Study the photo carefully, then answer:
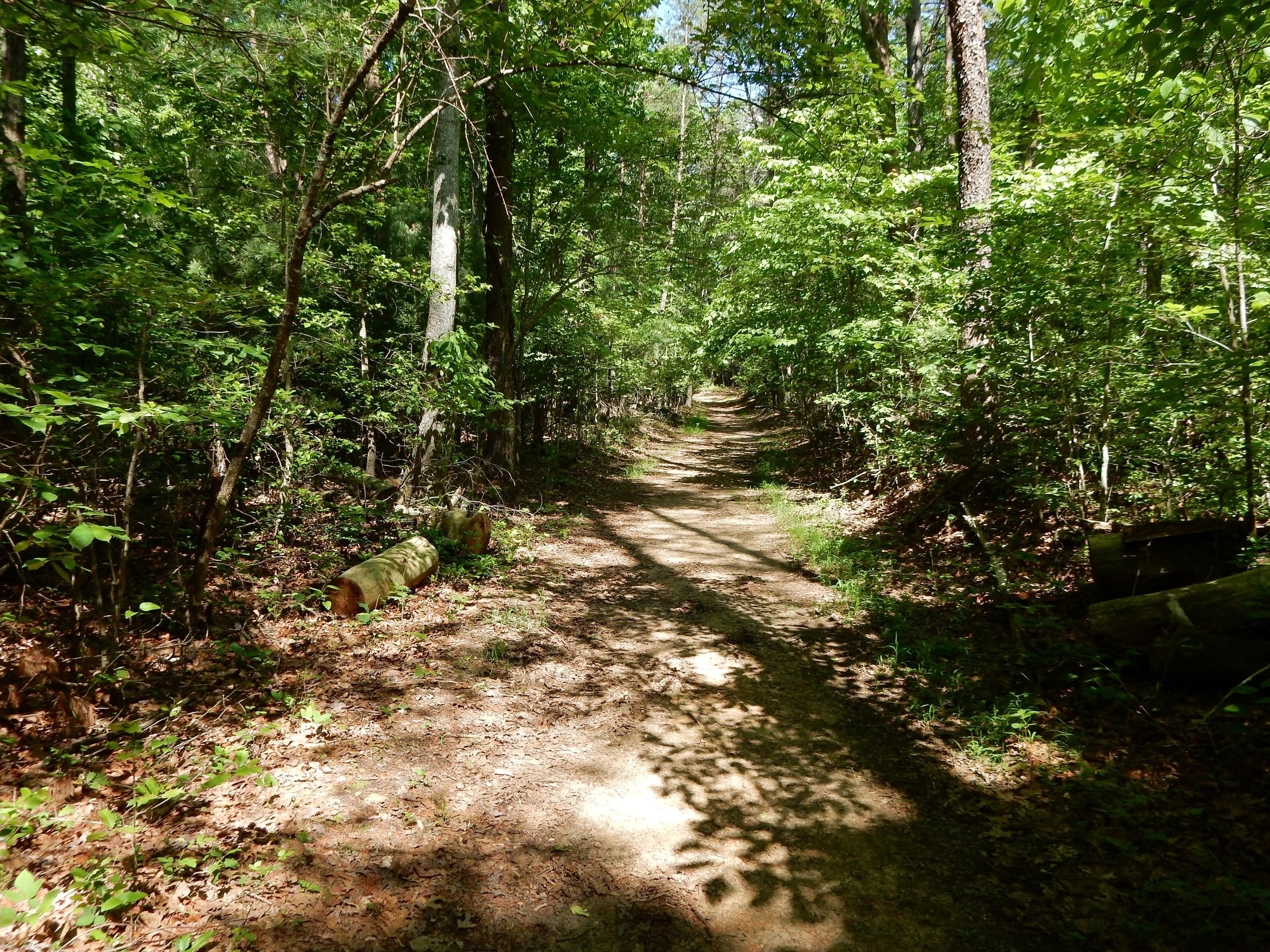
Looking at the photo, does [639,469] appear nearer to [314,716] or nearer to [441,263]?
[441,263]

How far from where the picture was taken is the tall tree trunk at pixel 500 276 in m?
9.79

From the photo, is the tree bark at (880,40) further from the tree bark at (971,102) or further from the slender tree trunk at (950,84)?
the tree bark at (971,102)

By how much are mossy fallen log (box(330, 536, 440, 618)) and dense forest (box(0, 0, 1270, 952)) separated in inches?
7.3

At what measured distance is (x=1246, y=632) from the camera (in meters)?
3.86

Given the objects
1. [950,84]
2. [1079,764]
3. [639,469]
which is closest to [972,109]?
[950,84]

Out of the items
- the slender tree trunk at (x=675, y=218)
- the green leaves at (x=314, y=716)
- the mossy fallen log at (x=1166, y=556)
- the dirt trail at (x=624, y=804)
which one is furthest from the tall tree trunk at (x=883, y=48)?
the green leaves at (x=314, y=716)

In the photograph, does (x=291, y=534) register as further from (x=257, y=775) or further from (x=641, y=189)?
(x=641, y=189)

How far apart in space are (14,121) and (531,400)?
6.77 metres

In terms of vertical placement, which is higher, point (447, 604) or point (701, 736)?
point (447, 604)

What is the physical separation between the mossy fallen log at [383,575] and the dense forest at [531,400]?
0.18 meters

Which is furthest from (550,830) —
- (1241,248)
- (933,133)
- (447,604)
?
(933,133)

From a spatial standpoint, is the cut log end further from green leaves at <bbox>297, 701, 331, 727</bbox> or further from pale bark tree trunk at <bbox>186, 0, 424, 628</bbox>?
green leaves at <bbox>297, 701, 331, 727</bbox>

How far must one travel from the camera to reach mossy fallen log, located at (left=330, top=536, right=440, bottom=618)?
5.64 m

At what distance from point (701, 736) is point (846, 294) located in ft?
30.0
